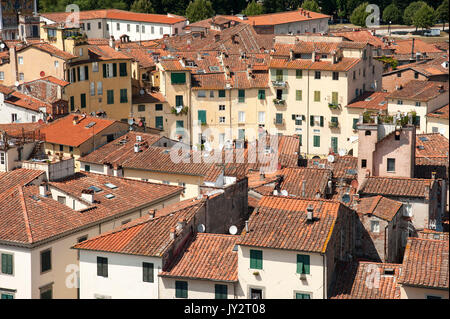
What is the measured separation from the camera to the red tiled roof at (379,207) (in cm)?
3759

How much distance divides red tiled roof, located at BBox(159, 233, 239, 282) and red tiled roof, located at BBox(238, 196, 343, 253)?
3.96 feet

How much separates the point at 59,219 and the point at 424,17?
97.7m

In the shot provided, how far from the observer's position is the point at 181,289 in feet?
106

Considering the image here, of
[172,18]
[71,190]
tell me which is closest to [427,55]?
[172,18]

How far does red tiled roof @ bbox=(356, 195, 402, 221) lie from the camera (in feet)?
123

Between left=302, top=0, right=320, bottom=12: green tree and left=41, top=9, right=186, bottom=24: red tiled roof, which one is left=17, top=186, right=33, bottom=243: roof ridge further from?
left=302, top=0, right=320, bottom=12: green tree

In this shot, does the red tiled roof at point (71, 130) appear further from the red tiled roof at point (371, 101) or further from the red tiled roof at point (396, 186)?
the red tiled roof at point (371, 101)

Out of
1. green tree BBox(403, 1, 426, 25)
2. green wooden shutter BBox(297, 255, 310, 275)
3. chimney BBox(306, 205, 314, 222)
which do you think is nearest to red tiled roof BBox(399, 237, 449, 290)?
green wooden shutter BBox(297, 255, 310, 275)

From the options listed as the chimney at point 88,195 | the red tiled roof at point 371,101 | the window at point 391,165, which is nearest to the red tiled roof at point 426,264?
the window at point 391,165

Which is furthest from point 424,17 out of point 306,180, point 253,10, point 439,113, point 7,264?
point 7,264

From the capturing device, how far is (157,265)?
3288 centimetres

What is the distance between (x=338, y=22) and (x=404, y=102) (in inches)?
2988
